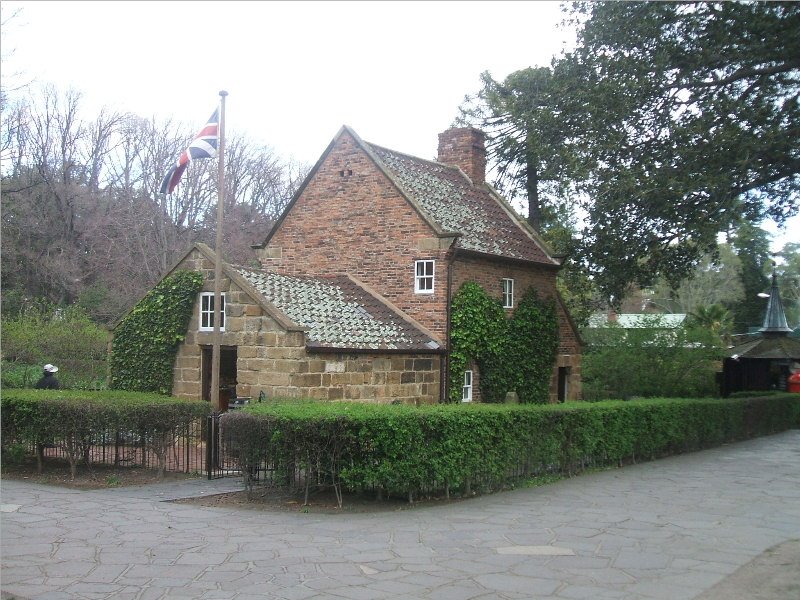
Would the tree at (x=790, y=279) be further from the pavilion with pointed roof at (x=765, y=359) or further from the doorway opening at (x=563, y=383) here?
the doorway opening at (x=563, y=383)

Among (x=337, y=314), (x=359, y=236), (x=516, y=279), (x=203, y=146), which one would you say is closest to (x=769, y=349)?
(x=516, y=279)

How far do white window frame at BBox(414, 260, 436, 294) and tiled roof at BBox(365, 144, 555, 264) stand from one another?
1031 mm

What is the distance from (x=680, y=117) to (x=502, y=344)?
777 cm

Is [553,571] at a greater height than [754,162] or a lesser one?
lesser

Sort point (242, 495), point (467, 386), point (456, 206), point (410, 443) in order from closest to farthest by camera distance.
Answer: point (410, 443) < point (242, 495) < point (467, 386) < point (456, 206)

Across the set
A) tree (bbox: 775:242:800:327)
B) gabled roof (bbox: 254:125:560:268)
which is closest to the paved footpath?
gabled roof (bbox: 254:125:560:268)

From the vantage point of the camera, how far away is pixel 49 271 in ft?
130

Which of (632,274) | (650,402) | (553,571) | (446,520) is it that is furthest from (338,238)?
(553,571)

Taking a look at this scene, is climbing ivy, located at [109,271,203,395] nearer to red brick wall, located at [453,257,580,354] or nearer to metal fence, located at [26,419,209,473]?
metal fence, located at [26,419,209,473]

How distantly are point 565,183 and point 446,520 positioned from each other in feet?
40.4

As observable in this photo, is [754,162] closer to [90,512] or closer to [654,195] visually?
[654,195]

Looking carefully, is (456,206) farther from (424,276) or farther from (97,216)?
(97,216)

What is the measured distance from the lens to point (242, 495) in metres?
12.5

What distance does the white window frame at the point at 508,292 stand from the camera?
23927mm
